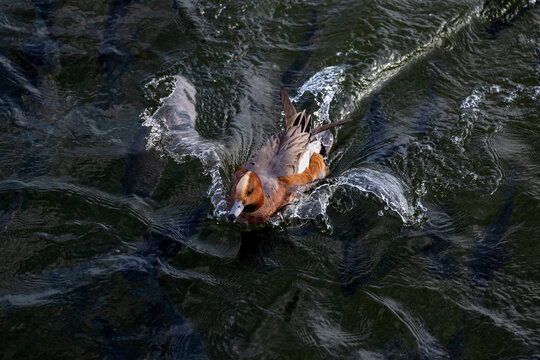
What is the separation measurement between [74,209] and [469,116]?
4.61 m

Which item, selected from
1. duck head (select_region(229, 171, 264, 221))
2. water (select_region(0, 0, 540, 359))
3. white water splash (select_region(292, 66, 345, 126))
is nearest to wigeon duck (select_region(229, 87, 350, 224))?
duck head (select_region(229, 171, 264, 221))

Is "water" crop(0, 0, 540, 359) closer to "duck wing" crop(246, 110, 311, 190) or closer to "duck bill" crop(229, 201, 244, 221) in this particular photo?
"duck bill" crop(229, 201, 244, 221)

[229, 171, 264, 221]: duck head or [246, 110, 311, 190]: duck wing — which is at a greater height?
[246, 110, 311, 190]: duck wing

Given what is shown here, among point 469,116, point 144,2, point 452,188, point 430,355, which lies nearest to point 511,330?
point 430,355

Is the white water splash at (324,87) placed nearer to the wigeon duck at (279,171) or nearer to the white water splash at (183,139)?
the wigeon duck at (279,171)

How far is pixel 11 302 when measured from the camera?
4.54 meters

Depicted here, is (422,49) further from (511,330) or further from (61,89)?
(61,89)

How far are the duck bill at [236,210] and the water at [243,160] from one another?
0.26 metres

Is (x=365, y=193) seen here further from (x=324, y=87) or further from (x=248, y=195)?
(x=324, y=87)

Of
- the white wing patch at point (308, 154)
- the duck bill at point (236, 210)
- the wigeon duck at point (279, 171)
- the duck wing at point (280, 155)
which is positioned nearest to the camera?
the duck bill at point (236, 210)

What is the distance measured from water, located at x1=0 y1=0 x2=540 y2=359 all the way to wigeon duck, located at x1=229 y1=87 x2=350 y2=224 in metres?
0.17

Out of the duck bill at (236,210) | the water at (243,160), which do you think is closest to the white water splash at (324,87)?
the water at (243,160)

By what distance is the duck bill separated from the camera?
17.4 ft

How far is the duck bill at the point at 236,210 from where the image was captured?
17.4 ft
